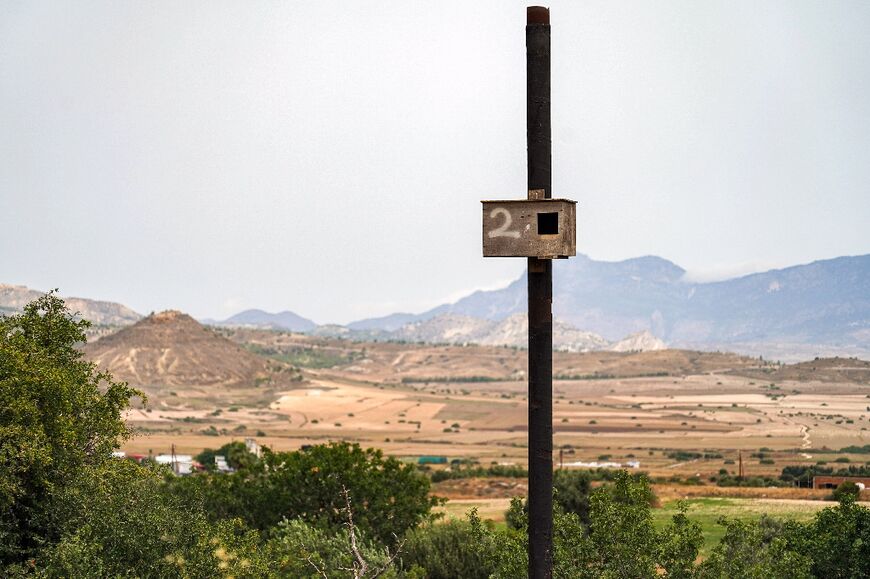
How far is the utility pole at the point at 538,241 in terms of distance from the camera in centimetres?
1034

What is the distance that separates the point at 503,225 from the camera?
10414mm

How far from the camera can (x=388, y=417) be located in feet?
588

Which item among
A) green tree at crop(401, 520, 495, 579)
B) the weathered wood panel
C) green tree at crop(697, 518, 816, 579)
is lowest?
green tree at crop(401, 520, 495, 579)

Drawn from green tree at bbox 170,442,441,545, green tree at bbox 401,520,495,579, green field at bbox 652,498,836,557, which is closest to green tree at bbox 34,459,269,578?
green tree at bbox 401,520,495,579

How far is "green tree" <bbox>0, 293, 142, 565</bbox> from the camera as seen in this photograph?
62.5 feet

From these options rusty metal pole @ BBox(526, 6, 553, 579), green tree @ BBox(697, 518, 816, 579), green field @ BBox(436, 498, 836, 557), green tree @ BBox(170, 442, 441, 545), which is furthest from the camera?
green field @ BBox(436, 498, 836, 557)

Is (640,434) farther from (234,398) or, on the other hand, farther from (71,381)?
Answer: (71,381)

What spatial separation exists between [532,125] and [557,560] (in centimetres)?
743

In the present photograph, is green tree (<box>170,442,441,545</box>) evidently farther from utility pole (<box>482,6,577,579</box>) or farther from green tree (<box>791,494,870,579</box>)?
utility pole (<box>482,6,577,579</box>)

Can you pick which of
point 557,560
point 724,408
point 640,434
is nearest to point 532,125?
point 557,560

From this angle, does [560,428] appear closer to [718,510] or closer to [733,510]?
[718,510]

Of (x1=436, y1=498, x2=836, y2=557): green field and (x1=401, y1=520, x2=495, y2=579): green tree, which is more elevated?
(x1=401, y1=520, x2=495, y2=579): green tree

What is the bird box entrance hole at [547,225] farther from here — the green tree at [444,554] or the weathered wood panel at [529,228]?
the green tree at [444,554]

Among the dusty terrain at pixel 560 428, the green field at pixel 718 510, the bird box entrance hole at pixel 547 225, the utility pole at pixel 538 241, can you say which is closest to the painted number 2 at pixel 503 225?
the utility pole at pixel 538 241
